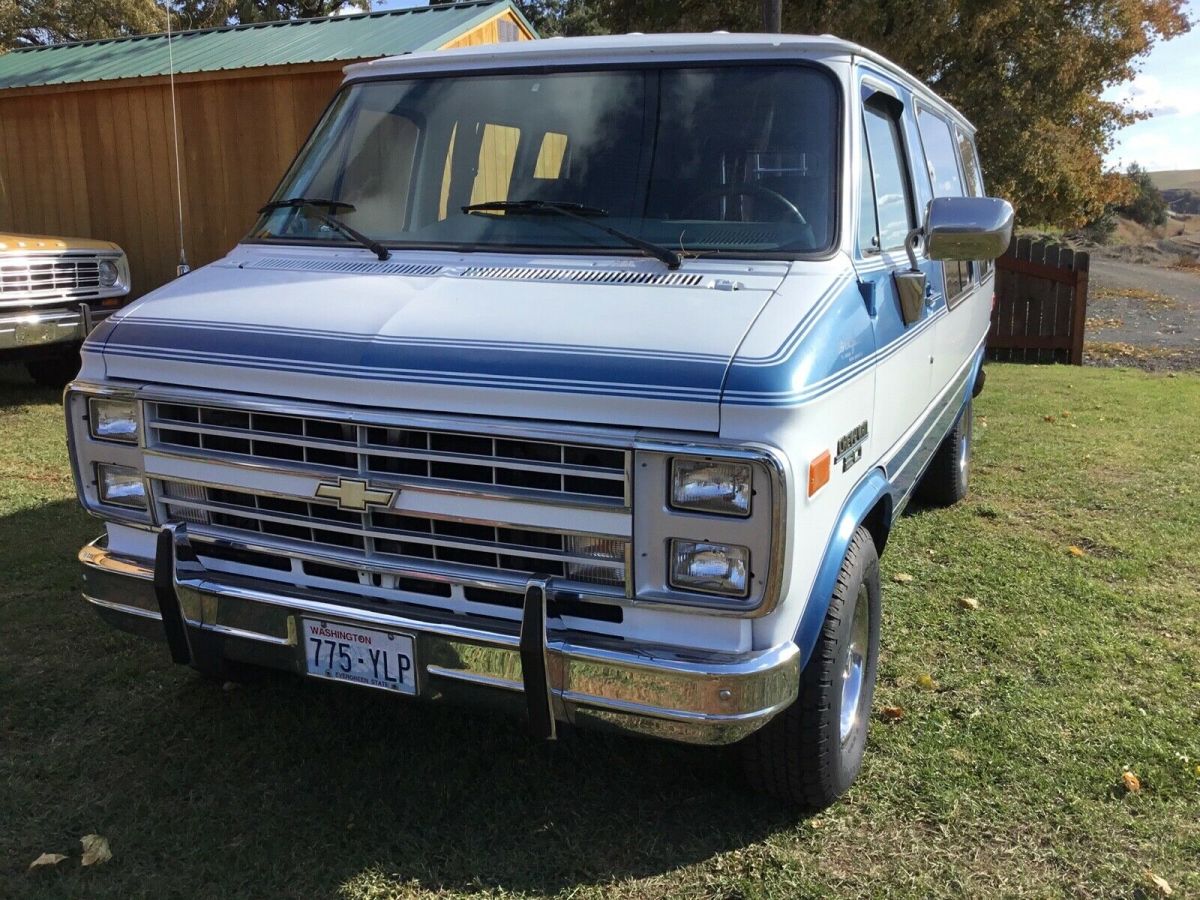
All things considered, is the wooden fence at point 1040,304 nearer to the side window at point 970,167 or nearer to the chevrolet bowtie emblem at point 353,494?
the side window at point 970,167

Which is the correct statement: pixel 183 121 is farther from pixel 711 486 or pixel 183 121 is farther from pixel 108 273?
pixel 711 486

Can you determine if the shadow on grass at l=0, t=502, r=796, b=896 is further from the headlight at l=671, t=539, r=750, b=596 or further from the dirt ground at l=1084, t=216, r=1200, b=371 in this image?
the dirt ground at l=1084, t=216, r=1200, b=371

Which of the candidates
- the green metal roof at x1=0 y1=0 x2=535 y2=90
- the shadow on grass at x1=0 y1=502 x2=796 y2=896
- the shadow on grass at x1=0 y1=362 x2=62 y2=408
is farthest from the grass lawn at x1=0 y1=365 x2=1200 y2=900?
Result: the green metal roof at x1=0 y1=0 x2=535 y2=90

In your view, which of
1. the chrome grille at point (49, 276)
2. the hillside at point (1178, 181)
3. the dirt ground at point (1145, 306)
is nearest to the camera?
the chrome grille at point (49, 276)

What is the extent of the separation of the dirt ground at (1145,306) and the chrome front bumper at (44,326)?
11799 millimetres

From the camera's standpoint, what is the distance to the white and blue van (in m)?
2.52

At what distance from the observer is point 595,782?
3.30 m

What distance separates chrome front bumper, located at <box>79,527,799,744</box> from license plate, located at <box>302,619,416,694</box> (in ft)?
0.09

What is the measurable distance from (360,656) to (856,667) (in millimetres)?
1617

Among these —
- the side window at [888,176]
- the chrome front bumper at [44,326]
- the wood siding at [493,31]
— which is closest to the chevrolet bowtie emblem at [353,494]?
the side window at [888,176]

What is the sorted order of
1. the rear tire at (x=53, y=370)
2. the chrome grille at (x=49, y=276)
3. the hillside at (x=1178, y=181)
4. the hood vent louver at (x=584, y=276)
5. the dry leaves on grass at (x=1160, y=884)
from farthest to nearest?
1. the hillside at (x=1178, y=181)
2. the rear tire at (x=53, y=370)
3. the chrome grille at (x=49, y=276)
4. the hood vent louver at (x=584, y=276)
5. the dry leaves on grass at (x=1160, y=884)

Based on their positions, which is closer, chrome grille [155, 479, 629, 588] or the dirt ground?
chrome grille [155, 479, 629, 588]

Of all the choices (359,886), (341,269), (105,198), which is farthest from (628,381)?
(105,198)

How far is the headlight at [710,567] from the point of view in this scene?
2480mm
